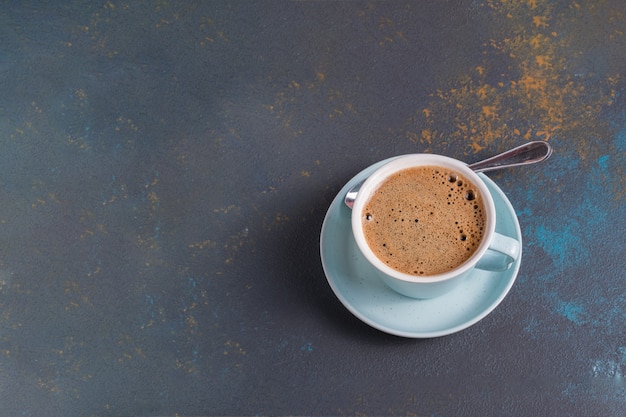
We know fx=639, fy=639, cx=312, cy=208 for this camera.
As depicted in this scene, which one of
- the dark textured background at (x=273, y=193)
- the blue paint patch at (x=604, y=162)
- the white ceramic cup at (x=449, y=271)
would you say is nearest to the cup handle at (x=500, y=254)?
the white ceramic cup at (x=449, y=271)

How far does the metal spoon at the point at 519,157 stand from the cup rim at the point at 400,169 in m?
0.15

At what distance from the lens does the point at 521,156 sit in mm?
1059

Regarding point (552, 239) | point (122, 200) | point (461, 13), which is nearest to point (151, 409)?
point (122, 200)

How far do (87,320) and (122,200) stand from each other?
214 mm

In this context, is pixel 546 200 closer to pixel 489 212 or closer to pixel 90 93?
pixel 489 212

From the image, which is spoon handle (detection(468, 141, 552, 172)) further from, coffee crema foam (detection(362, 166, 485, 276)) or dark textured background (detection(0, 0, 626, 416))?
coffee crema foam (detection(362, 166, 485, 276))

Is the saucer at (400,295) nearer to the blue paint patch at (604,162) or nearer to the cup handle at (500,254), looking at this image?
the cup handle at (500,254)

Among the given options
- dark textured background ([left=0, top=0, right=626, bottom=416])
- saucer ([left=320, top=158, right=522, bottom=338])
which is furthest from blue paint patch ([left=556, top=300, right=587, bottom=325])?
saucer ([left=320, top=158, right=522, bottom=338])

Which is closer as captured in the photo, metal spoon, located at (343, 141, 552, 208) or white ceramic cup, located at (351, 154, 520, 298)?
white ceramic cup, located at (351, 154, 520, 298)

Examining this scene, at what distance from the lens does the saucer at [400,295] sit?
957 mm

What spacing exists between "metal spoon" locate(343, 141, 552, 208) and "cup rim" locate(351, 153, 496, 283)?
0.15 metres

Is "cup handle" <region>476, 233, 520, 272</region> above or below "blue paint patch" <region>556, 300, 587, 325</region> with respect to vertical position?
above

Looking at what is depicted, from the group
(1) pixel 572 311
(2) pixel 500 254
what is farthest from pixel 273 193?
(1) pixel 572 311

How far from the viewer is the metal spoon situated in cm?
105
